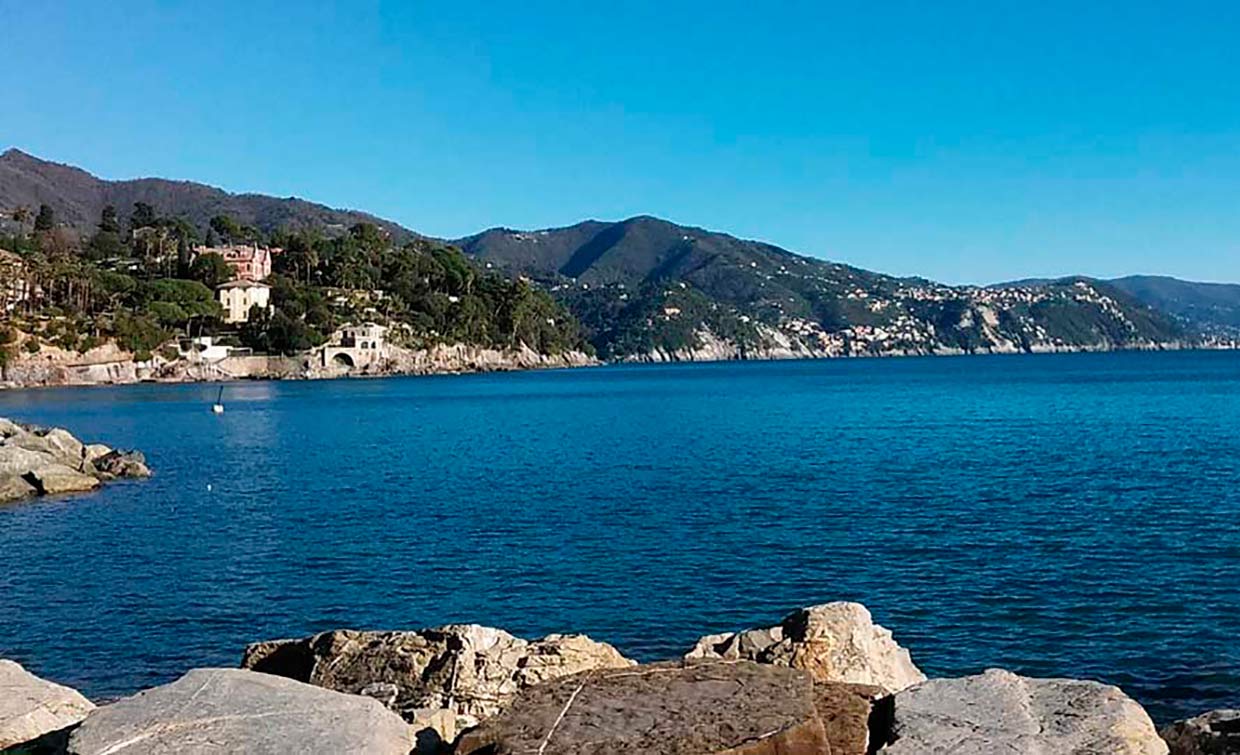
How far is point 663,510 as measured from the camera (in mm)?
44156

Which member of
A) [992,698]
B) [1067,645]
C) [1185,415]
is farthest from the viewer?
[1185,415]

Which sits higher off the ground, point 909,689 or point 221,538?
point 909,689

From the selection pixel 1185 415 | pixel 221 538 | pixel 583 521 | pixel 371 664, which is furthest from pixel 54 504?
pixel 1185 415

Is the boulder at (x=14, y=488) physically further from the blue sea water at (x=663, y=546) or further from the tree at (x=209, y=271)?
the tree at (x=209, y=271)

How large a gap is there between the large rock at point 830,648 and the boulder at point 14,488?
142 feet

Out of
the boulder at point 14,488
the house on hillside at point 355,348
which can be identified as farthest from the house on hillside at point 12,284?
the boulder at point 14,488

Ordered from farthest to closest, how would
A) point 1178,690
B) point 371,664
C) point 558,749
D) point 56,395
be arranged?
1. point 56,395
2. point 1178,690
3. point 371,664
4. point 558,749

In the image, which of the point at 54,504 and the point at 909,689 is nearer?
the point at 909,689

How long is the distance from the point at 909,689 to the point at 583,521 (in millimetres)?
32165

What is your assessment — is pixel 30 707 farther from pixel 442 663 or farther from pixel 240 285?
pixel 240 285

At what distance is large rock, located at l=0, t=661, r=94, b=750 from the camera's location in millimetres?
11422

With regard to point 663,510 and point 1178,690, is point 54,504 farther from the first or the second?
point 1178,690

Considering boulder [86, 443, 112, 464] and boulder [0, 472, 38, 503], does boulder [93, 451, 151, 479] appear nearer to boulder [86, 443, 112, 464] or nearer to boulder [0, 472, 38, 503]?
boulder [86, 443, 112, 464]

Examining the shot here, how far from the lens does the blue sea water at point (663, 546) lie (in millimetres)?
24703
